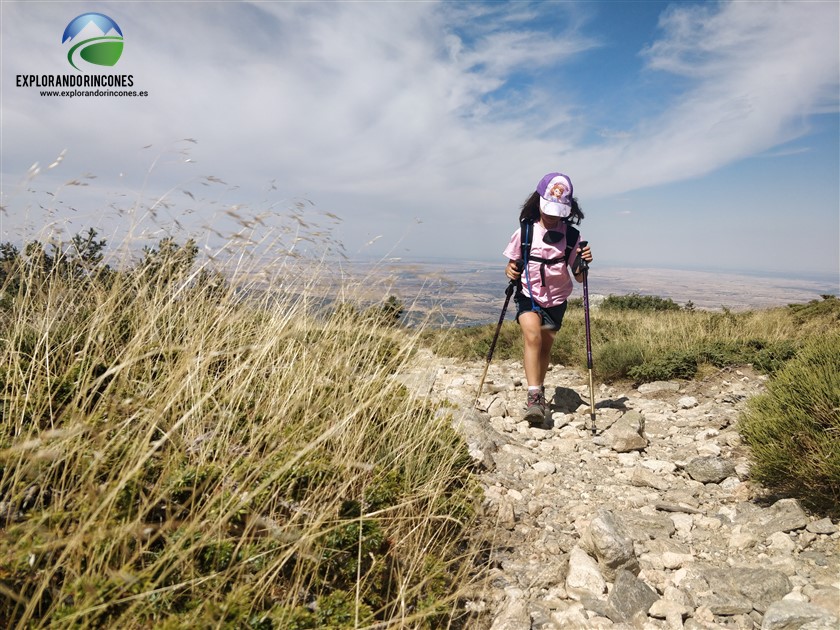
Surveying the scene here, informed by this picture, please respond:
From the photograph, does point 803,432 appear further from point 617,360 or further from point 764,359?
point 617,360

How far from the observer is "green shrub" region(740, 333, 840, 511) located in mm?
2816

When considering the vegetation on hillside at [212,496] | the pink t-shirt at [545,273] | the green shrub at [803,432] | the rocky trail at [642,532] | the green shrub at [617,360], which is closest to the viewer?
the vegetation on hillside at [212,496]

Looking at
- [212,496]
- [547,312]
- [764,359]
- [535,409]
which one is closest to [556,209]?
[547,312]

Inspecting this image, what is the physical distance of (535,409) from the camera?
16.2ft

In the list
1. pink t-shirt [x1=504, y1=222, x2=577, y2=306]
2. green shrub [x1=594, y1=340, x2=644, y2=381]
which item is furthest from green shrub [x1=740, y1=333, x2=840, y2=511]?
green shrub [x1=594, y1=340, x2=644, y2=381]

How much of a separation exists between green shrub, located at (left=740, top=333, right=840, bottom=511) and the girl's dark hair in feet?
8.29

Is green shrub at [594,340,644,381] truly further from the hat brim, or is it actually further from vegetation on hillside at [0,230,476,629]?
vegetation on hillside at [0,230,476,629]

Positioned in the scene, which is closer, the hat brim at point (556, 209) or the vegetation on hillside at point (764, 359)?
the vegetation on hillside at point (764, 359)

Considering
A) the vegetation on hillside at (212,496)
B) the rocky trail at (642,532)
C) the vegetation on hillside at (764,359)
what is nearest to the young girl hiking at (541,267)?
the rocky trail at (642,532)

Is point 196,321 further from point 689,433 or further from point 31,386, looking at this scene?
point 689,433

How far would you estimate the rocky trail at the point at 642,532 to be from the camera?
220cm

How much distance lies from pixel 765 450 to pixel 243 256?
13.0ft

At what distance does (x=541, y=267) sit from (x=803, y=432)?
272 centimetres

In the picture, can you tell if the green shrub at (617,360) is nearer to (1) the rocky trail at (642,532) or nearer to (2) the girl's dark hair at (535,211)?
(1) the rocky trail at (642,532)
